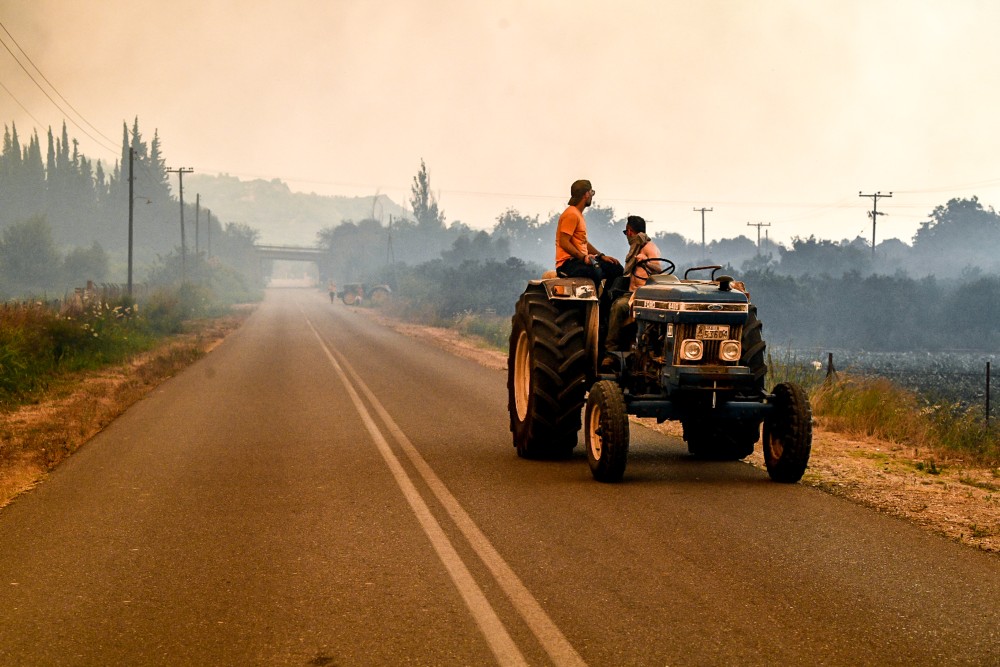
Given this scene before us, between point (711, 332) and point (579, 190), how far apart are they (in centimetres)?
227

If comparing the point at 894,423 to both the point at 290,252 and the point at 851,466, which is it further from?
the point at 290,252

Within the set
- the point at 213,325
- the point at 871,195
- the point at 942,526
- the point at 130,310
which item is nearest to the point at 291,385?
the point at 942,526

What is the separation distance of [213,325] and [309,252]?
12822cm

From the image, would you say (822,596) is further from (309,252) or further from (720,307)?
(309,252)

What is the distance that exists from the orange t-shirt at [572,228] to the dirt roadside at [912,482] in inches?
113

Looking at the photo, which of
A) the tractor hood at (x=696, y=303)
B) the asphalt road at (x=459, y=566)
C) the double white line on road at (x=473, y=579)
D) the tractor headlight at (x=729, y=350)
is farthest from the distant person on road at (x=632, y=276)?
the double white line on road at (x=473, y=579)

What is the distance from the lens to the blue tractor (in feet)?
29.2

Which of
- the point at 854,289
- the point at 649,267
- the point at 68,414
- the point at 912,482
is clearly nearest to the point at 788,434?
the point at 912,482

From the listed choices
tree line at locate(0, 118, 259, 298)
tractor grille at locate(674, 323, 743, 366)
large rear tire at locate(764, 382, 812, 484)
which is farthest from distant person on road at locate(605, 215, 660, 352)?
tree line at locate(0, 118, 259, 298)

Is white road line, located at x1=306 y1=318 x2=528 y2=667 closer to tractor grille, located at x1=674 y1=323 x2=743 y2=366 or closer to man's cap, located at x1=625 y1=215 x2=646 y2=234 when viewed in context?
tractor grille, located at x1=674 y1=323 x2=743 y2=366

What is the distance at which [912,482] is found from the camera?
927 centimetres

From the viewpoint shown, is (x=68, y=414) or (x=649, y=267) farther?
(x=68, y=414)

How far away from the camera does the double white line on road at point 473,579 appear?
488 centimetres

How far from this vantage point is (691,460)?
10352 mm
